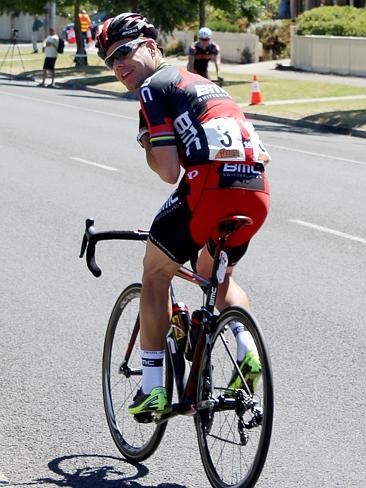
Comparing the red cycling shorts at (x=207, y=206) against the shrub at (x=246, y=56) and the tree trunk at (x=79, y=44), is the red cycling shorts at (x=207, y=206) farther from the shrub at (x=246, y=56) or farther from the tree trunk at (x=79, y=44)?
the tree trunk at (x=79, y=44)

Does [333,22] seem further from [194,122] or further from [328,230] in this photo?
[194,122]

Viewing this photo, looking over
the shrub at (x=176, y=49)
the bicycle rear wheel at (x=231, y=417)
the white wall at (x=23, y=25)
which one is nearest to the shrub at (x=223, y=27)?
the shrub at (x=176, y=49)

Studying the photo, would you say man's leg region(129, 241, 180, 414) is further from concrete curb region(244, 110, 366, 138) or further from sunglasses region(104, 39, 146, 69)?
concrete curb region(244, 110, 366, 138)

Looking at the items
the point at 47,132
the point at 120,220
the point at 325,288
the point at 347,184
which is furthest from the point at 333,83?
the point at 325,288

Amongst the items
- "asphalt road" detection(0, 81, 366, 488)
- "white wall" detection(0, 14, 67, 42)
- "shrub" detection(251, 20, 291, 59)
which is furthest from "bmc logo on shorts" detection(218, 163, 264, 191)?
"white wall" detection(0, 14, 67, 42)

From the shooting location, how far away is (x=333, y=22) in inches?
1615

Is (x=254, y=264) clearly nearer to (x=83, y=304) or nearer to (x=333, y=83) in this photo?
(x=83, y=304)

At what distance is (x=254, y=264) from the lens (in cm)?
996

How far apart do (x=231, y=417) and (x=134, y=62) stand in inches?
59.9

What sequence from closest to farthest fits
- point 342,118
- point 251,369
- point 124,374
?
point 251,369 < point 124,374 < point 342,118

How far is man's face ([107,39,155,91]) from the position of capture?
16.3 feet

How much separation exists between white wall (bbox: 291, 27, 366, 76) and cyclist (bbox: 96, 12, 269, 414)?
33412 mm

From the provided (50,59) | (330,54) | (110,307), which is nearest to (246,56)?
(330,54)

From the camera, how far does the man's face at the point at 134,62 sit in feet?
16.3
